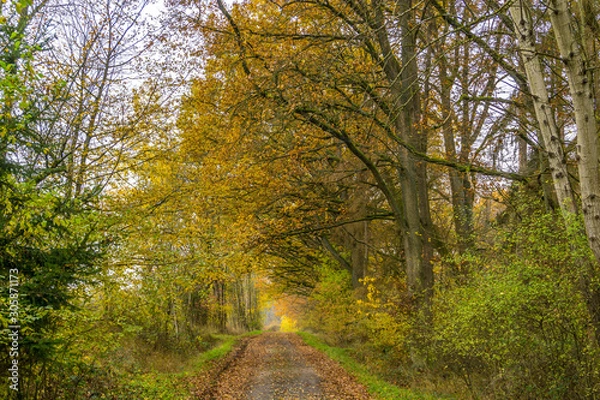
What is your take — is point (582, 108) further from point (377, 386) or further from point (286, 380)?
point (286, 380)

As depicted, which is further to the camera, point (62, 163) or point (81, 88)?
point (81, 88)

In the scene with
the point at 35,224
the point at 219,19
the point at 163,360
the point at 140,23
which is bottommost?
the point at 163,360

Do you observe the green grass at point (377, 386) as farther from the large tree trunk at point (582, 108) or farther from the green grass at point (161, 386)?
the large tree trunk at point (582, 108)

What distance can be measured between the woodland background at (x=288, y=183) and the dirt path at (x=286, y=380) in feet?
4.43

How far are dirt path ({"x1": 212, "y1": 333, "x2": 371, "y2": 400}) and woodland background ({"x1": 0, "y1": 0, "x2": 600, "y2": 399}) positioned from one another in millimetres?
1350

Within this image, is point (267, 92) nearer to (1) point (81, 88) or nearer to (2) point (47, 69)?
(1) point (81, 88)

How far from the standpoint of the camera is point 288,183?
14.0 m

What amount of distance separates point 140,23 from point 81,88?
2433 millimetres

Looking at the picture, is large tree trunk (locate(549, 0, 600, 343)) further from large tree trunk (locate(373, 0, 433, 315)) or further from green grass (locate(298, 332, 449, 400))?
large tree trunk (locate(373, 0, 433, 315))

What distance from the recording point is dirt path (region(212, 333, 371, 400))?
10.6 m

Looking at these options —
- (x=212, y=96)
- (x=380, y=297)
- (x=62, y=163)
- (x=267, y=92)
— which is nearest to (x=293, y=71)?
(x=267, y=92)

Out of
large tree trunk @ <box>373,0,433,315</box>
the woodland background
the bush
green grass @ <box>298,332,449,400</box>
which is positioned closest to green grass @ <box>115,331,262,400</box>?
the woodland background

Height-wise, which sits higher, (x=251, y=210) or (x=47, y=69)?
(x=47, y=69)

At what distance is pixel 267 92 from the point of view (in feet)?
31.3
